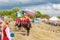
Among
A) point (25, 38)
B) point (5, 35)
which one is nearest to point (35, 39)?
point (25, 38)

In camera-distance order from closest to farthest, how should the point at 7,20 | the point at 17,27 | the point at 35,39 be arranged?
the point at 7,20
the point at 35,39
the point at 17,27

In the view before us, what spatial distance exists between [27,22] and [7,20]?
1225 cm

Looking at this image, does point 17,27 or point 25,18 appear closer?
point 25,18

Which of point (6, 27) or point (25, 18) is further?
point (25, 18)

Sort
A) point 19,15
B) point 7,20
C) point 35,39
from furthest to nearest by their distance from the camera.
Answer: point 19,15 < point 35,39 < point 7,20

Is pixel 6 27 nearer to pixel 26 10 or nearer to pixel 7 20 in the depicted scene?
pixel 7 20

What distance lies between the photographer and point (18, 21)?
24156mm

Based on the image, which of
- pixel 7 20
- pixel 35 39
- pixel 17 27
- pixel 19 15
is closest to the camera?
pixel 7 20

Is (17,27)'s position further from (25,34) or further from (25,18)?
(25,18)

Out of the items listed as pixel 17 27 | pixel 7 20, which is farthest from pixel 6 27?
pixel 17 27

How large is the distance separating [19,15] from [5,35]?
14.5 m

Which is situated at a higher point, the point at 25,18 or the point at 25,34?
the point at 25,18

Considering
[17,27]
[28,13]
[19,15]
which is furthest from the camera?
[17,27]

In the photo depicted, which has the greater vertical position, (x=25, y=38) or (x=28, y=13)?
(x=28, y=13)
